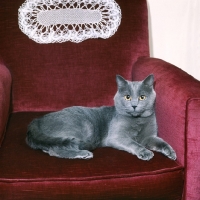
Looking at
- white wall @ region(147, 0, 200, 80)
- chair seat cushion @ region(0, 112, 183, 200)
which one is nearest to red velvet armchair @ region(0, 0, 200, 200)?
chair seat cushion @ region(0, 112, 183, 200)

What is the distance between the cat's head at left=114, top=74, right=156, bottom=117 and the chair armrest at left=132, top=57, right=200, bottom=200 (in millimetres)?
34

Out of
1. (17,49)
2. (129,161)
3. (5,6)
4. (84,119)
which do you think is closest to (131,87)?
(84,119)

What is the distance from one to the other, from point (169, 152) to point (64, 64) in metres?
0.76

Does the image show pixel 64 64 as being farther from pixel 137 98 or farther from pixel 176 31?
pixel 176 31

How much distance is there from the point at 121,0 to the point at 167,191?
1.05 meters

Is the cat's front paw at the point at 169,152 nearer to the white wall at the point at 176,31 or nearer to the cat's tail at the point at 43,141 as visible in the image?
the cat's tail at the point at 43,141

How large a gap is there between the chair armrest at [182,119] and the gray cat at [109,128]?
0.12 ft

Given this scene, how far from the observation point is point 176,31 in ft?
6.48

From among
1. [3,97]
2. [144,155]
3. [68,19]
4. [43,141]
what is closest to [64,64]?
[68,19]

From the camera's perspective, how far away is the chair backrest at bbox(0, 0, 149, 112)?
5.35 ft

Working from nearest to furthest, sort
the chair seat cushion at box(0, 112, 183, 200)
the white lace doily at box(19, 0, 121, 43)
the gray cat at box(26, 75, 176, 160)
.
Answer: the chair seat cushion at box(0, 112, 183, 200) → the gray cat at box(26, 75, 176, 160) → the white lace doily at box(19, 0, 121, 43)

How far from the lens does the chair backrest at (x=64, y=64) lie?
5.35 ft

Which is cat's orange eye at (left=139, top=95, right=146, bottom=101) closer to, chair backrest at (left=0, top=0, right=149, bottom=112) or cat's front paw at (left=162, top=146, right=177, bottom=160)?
cat's front paw at (left=162, top=146, right=177, bottom=160)

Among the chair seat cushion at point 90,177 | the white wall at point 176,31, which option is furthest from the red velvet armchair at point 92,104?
the white wall at point 176,31
